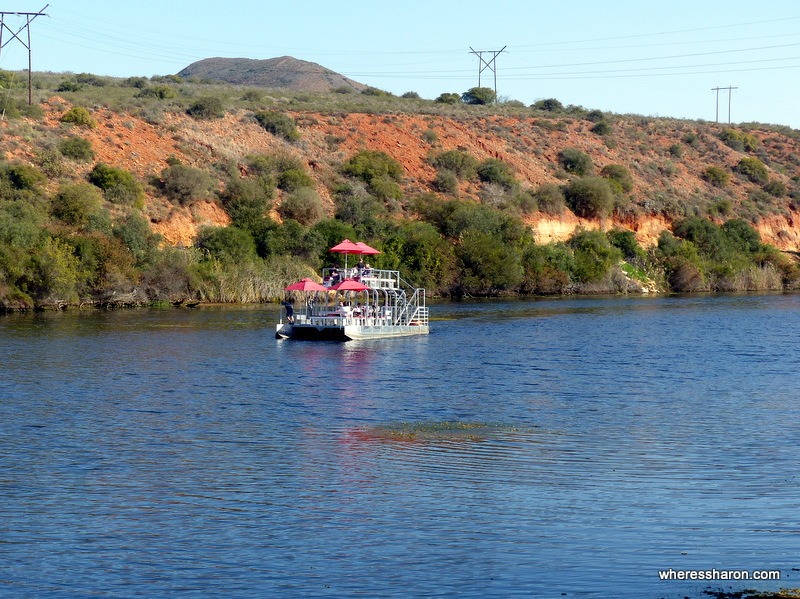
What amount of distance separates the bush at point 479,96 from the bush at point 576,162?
29.2m

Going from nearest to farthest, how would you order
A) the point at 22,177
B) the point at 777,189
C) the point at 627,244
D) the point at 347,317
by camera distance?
the point at 347,317, the point at 22,177, the point at 627,244, the point at 777,189

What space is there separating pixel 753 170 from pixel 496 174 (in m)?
35.2

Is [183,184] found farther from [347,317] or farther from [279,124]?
[347,317]

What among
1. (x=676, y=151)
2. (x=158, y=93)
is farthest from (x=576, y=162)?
(x=158, y=93)

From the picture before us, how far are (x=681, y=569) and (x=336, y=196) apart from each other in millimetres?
80232

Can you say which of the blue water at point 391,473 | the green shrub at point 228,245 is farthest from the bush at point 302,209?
the blue water at point 391,473

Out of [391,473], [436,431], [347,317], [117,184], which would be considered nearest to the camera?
[391,473]

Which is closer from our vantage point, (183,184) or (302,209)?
(183,184)

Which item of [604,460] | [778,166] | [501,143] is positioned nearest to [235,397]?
[604,460]

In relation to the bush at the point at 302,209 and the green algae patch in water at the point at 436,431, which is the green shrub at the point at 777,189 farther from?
the green algae patch in water at the point at 436,431

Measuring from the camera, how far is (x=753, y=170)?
4838 inches

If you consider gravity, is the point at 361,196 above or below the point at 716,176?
below

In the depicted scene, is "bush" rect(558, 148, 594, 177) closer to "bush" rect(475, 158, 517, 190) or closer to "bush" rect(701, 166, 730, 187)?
"bush" rect(475, 158, 517, 190)

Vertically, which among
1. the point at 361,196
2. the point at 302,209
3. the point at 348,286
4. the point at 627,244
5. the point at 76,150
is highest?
the point at 76,150
